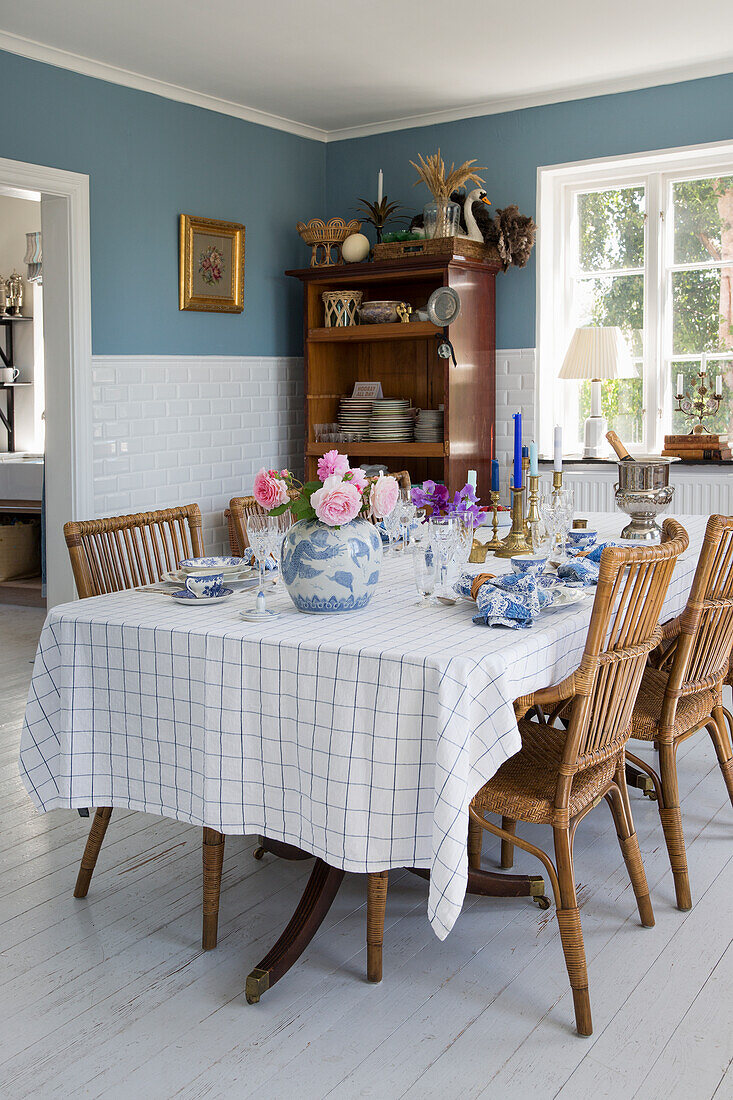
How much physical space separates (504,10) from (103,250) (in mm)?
1947

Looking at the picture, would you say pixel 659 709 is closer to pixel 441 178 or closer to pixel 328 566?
pixel 328 566

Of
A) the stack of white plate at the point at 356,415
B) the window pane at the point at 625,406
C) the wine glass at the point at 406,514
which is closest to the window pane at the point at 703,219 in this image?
the window pane at the point at 625,406

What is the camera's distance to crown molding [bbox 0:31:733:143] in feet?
14.6

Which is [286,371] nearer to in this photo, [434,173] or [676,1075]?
[434,173]

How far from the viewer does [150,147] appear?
16.2 ft

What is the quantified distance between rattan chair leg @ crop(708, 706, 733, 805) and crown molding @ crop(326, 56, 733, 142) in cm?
325

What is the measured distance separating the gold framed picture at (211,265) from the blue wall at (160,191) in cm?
5

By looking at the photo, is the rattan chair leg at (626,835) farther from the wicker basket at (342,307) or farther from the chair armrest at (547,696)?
the wicker basket at (342,307)

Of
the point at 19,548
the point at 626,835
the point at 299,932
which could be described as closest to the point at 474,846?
the point at 626,835

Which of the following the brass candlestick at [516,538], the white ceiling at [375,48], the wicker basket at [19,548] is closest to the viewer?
the brass candlestick at [516,538]

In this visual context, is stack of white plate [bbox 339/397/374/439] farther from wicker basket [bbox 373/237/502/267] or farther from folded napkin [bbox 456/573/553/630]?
folded napkin [bbox 456/573/553/630]

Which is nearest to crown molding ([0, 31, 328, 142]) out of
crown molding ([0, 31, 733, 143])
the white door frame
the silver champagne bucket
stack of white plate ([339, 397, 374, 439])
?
crown molding ([0, 31, 733, 143])

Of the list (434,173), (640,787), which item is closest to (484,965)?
(640,787)

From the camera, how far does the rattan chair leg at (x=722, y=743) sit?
2.87 m
